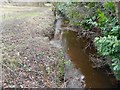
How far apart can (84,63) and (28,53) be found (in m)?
1.20

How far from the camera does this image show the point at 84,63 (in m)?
5.10

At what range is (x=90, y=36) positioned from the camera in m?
5.88

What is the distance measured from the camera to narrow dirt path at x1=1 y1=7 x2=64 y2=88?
14.0 feet

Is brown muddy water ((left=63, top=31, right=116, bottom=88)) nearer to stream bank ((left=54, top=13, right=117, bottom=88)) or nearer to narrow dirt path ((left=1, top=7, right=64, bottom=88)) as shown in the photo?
stream bank ((left=54, top=13, right=117, bottom=88))

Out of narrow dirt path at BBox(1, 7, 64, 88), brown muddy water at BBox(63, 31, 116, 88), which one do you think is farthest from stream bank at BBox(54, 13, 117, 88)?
narrow dirt path at BBox(1, 7, 64, 88)

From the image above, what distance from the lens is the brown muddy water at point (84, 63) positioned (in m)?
4.33

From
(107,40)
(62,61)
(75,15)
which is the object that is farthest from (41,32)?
(107,40)

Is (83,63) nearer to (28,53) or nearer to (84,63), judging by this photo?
(84,63)

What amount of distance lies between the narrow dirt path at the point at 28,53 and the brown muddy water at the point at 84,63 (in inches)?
13.5

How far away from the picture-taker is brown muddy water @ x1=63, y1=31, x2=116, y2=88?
14.2ft

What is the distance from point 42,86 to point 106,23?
1.82 meters

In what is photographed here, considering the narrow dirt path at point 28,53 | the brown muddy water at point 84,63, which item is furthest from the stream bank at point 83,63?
the narrow dirt path at point 28,53

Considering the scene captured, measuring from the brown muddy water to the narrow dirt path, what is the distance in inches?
13.5

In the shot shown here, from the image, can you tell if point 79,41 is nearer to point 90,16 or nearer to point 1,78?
point 90,16
